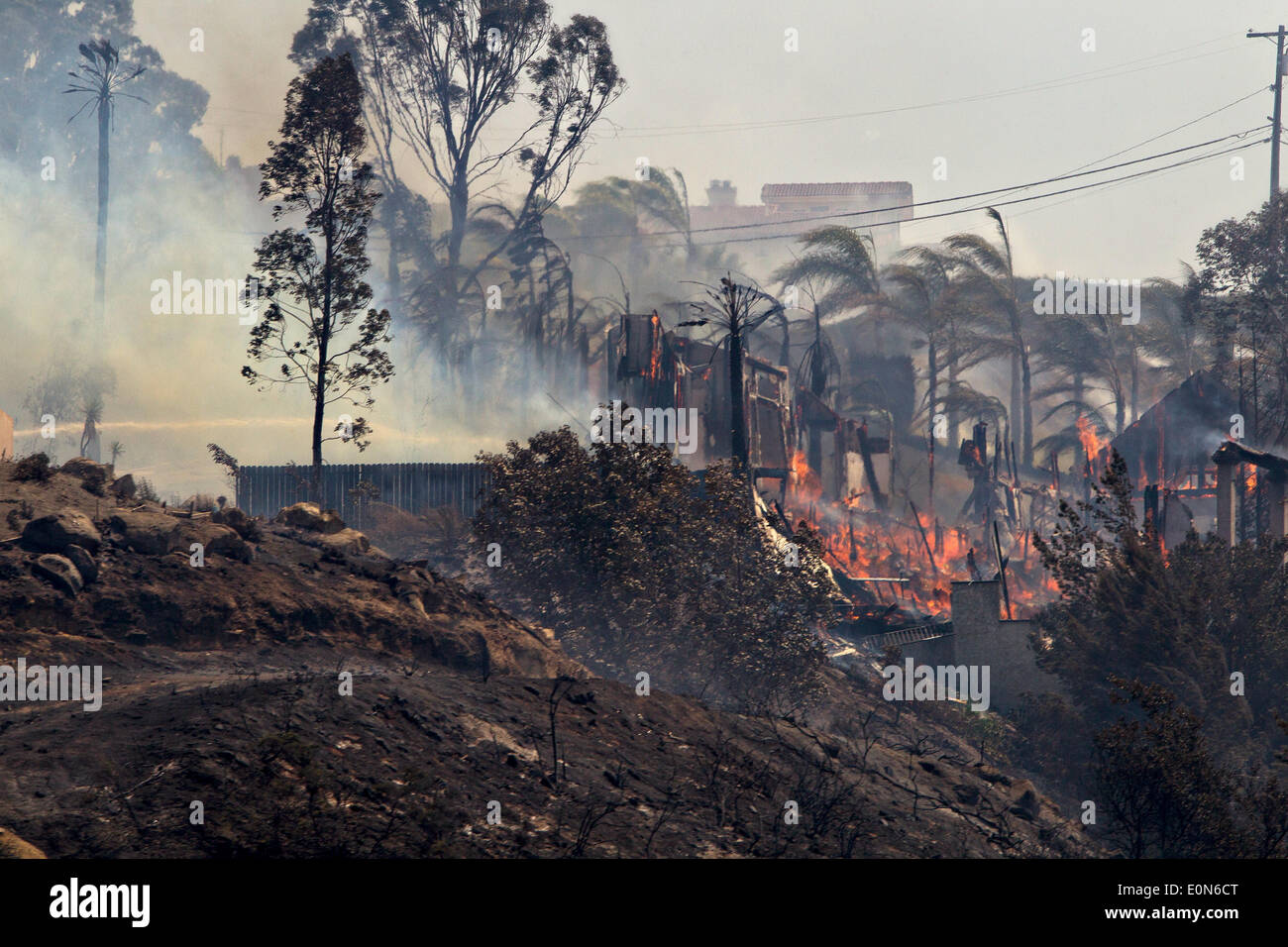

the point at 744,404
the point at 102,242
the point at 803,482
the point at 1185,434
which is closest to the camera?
the point at 744,404

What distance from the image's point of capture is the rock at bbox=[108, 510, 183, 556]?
687 inches

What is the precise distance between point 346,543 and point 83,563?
19.4 feet

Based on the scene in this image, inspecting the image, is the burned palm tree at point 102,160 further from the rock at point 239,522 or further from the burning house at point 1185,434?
the burning house at point 1185,434

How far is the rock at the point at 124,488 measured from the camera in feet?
64.9

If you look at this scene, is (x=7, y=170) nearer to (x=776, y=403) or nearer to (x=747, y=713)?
(x=776, y=403)

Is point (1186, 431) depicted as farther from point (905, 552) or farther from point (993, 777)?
point (993, 777)

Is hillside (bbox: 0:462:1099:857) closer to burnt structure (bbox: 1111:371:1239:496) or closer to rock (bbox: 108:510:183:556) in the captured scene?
rock (bbox: 108:510:183:556)

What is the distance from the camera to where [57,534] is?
1627cm

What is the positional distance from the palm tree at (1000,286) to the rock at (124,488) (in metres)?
44.6

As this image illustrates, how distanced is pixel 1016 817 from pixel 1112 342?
161ft

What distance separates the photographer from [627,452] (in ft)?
65.8

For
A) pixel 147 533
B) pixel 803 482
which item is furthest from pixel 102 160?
pixel 147 533

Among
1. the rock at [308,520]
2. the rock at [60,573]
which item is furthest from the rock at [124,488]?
the rock at [60,573]
